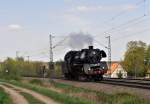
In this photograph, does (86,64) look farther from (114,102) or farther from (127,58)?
(127,58)

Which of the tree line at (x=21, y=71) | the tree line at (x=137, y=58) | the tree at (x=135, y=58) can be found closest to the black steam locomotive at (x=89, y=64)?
the tree line at (x=21, y=71)

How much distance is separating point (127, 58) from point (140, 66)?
618cm

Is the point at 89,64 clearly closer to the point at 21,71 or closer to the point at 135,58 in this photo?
the point at 21,71

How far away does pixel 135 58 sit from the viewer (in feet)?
511

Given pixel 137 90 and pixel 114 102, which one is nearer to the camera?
pixel 114 102

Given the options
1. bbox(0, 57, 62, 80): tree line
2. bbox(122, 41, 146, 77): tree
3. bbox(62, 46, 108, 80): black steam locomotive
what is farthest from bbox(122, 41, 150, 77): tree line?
bbox(62, 46, 108, 80): black steam locomotive

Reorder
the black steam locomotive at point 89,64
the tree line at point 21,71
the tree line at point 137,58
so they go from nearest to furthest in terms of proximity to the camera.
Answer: the black steam locomotive at point 89,64 → the tree line at point 21,71 → the tree line at point 137,58

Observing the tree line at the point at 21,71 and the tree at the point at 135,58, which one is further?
the tree at the point at 135,58

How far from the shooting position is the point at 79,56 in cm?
5900

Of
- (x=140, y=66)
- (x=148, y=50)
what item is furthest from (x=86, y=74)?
(x=148, y=50)

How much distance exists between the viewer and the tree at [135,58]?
150625 millimetres

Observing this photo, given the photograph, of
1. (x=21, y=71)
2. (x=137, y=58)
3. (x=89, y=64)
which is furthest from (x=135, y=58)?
(x=89, y=64)

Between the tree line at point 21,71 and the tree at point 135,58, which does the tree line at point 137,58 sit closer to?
the tree at point 135,58

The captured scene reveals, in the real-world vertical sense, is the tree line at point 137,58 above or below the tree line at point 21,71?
above
